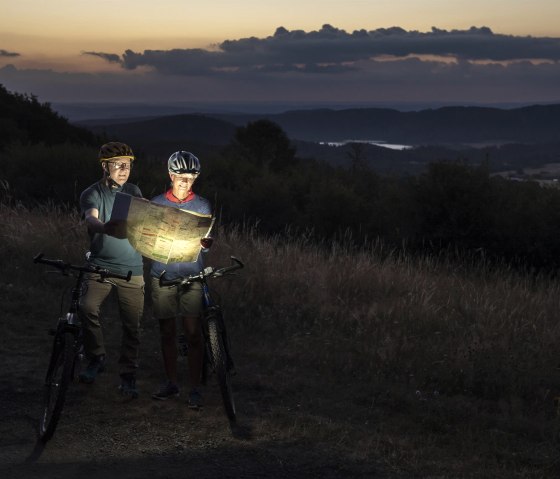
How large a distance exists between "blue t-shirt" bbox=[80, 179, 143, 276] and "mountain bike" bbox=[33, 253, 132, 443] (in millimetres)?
310

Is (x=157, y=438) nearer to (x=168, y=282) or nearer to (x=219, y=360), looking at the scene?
(x=219, y=360)

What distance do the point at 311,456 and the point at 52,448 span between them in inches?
73.3

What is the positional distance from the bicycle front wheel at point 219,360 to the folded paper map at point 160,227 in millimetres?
631

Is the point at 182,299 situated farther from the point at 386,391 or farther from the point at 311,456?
the point at 386,391

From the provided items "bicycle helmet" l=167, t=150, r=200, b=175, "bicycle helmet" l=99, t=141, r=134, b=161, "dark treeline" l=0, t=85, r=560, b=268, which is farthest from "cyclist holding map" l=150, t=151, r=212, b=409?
"dark treeline" l=0, t=85, r=560, b=268

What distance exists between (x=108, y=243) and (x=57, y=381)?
3.79 feet

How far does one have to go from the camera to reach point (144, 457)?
5.53 meters

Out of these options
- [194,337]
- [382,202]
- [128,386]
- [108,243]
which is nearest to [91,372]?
[128,386]

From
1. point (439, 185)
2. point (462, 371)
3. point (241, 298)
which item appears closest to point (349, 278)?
point (241, 298)

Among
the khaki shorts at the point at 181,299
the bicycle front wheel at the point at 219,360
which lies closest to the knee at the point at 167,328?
the khaki shorts at the point at 181,299

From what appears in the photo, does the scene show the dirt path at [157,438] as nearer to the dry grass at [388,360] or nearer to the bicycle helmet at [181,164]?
the dry grass at [388,360]

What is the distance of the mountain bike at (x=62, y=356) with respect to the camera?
5734mm

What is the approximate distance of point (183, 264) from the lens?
6.15 m

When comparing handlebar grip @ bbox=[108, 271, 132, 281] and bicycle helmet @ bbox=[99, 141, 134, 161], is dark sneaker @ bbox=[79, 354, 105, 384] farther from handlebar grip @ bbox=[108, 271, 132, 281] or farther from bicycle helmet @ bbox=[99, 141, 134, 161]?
bicycle helmet @ bbox=[99, 141, 134, 161]
